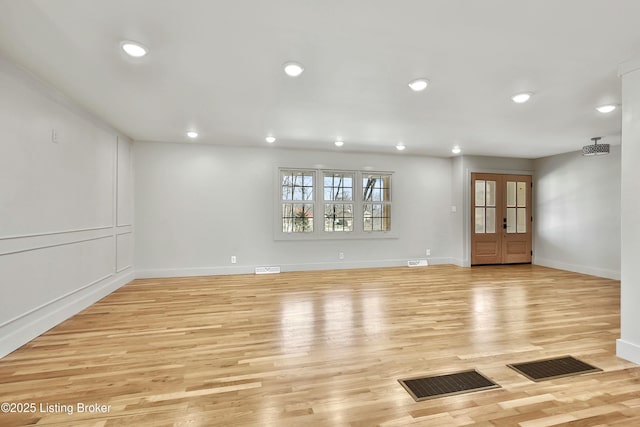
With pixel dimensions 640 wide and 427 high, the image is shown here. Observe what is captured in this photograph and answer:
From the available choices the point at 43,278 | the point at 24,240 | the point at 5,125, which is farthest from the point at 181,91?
the point at 43,278

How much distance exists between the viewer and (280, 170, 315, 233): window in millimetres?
6469

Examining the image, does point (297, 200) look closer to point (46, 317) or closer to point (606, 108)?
point (46, 317)

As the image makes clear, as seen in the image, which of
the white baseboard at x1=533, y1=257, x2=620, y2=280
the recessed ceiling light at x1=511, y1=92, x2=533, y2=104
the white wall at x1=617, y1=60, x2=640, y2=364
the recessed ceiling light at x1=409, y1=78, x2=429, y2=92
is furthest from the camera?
the white baseboard at x1=533, y1=257, x2=620, y2=280

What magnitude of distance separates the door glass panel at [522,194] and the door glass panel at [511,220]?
0.86 feet

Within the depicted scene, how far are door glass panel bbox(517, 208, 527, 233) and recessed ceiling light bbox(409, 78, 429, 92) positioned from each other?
19.3 feet

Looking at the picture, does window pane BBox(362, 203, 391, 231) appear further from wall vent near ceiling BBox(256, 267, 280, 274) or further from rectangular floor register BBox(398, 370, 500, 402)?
rectangular floor register BBox(398, 370, 500, 402)

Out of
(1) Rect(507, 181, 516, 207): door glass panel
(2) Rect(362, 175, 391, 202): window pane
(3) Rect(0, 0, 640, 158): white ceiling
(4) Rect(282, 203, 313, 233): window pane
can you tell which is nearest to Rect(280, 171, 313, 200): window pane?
(4) Rect(282, 203, 313, 233): window pane

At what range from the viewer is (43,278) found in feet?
10.4

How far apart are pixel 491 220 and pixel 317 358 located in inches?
248

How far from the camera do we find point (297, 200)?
6.52 m

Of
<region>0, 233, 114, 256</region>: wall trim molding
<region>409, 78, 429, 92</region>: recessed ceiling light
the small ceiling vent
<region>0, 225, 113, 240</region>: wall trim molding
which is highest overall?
<region>409, 78, 429, 92</region>: recessed ceiling light

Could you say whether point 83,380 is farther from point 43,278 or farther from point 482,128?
point 482,128

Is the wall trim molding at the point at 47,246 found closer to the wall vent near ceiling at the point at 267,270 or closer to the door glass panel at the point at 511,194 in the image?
the wall vent near ceiling at the point at 267,270

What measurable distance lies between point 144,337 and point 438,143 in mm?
5542
